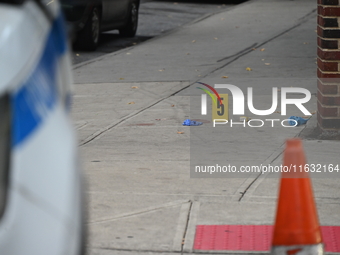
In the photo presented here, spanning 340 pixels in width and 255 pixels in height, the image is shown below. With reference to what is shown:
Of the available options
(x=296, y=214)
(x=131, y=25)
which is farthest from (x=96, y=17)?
(x=296, y=214)

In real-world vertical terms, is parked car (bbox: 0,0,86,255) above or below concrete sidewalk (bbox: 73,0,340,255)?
above

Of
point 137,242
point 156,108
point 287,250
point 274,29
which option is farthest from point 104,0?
point 287,250

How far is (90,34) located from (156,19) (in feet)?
20.2

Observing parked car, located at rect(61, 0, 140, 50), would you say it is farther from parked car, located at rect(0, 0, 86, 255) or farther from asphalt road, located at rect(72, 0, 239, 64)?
parked car, located at rect(0, 0, 86, 255)

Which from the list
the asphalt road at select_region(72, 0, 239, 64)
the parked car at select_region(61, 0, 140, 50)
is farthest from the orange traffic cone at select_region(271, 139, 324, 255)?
the parked car at select_region(61, 0, 140, 50)

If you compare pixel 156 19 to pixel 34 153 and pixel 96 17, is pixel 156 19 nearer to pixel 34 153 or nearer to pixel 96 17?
pixel 96 17

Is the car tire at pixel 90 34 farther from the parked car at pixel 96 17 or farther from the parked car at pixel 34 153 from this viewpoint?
the parked car at pixel 34 153

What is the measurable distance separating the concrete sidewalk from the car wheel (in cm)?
178

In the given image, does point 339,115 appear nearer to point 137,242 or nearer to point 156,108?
point 156,108

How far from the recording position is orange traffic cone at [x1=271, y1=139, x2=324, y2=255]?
9.61 feet

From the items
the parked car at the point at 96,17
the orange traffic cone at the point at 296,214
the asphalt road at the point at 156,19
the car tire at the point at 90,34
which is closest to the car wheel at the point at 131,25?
the parked car at the point at 96,17

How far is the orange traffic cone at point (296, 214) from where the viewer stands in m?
2.93

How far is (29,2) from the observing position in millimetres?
2074

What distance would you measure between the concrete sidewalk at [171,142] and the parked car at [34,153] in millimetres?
1989
